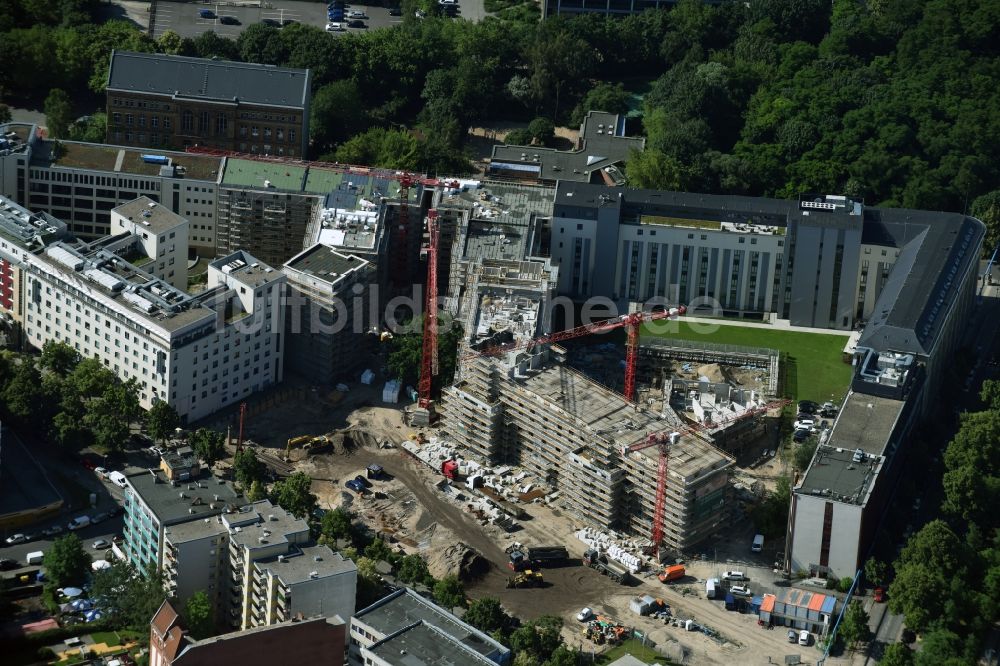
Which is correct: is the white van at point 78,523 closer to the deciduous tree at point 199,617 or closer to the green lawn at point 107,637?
the green lawn at point 107,637

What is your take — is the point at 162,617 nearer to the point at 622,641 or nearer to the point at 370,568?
the point at 370,568

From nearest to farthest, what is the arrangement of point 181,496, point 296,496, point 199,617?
point 199,617 < point 181,496 < point 296,496

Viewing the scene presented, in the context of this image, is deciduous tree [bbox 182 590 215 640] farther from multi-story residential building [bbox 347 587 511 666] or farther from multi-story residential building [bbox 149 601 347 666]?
multi-story residential building [bbox 347 587 511 666]

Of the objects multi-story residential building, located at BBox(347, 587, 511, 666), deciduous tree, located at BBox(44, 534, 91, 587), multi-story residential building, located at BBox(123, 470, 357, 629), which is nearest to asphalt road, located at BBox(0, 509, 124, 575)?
deciduous tree, located at BBox(44, 534, 91, 587)

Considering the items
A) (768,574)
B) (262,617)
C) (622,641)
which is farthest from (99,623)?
(768,574)

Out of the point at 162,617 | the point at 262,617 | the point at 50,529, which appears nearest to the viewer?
the point at 162,617

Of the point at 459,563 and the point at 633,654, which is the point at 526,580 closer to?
the point at 459,563

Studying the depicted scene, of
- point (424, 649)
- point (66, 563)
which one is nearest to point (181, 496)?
point (66, 563)
